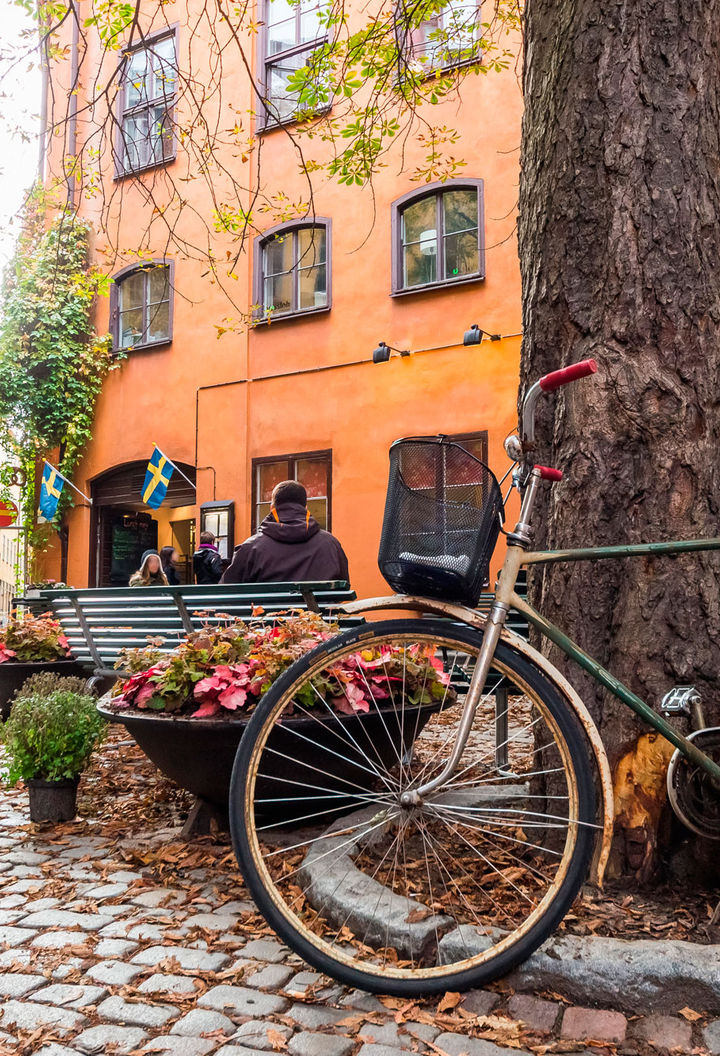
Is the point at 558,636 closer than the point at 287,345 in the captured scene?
Yes

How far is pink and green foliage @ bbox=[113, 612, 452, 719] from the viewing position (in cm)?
344

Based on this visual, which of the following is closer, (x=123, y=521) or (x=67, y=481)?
(x=67, y=481)

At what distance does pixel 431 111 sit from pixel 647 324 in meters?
10.5

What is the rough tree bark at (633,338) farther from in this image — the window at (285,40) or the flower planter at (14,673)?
the window at (285,40)

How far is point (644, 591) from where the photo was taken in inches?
113

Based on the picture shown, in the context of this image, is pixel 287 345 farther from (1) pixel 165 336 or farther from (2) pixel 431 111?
(2) pixel 431 111

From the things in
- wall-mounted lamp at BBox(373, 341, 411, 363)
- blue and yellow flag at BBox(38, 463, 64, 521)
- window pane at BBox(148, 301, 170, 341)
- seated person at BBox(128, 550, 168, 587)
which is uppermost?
window pane at BBox(148, 301, 170, 341)

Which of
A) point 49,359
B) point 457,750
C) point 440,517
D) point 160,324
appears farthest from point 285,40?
point 457,750

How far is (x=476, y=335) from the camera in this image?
11594mm

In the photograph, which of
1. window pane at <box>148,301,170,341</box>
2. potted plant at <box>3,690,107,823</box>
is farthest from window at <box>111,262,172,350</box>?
potted plant at <box>3,690,107,823</box>

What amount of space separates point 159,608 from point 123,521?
1056cm

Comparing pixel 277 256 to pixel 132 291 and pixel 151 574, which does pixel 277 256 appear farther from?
pixel 151 574

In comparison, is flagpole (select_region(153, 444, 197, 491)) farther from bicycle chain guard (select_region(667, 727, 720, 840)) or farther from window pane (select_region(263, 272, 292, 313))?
bicycle chain guard (select_region(667, 727, 720, 840))

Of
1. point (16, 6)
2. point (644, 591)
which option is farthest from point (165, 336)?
point (644, 591)
